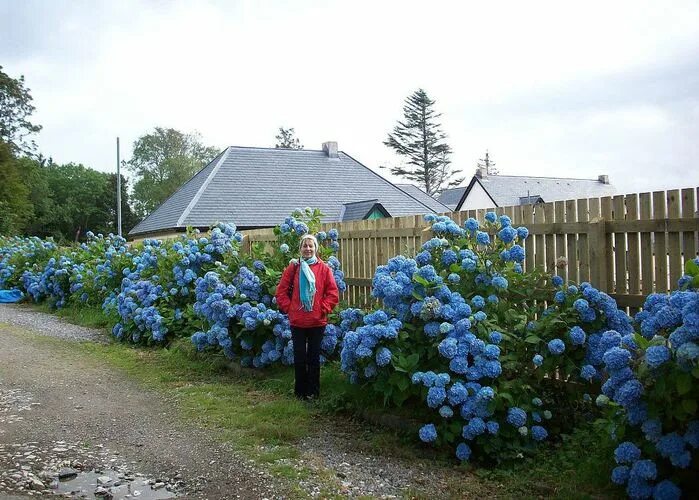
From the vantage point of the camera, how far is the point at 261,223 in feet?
95.2

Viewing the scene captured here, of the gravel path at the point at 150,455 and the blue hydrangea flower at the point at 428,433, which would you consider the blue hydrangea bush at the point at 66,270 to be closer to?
the gravel path at the point at 150,455

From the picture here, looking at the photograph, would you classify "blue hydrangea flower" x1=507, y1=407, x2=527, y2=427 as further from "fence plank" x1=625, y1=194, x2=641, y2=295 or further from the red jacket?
the red jacket

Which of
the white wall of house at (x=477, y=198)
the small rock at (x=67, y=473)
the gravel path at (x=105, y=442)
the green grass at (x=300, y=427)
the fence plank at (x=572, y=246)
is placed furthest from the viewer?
Answer: the white wall of house at (x=477, y=198)

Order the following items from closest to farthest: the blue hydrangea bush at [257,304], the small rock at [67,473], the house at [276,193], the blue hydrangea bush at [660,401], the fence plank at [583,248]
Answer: the blue hydrangea bush at [660,401] < the small rock at [67,473] < the fence plank at [583,248] < the blue hydrangea bush at [257,304] < the house at [276,193]

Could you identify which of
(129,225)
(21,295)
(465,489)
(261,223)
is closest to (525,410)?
(465,489)

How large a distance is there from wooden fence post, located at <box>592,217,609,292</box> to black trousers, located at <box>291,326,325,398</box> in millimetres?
2596

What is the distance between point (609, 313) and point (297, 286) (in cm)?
292

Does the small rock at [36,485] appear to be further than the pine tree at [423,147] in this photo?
No

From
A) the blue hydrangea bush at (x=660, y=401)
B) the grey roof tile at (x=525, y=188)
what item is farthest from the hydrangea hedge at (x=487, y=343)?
the grey roof tile at (x=525, y=188)

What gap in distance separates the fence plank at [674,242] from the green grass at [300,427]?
4.42ft

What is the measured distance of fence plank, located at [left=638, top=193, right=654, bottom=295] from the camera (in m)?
5.00

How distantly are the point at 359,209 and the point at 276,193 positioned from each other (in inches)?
166

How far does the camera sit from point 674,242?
4840mm

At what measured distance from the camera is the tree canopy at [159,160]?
213 ft
